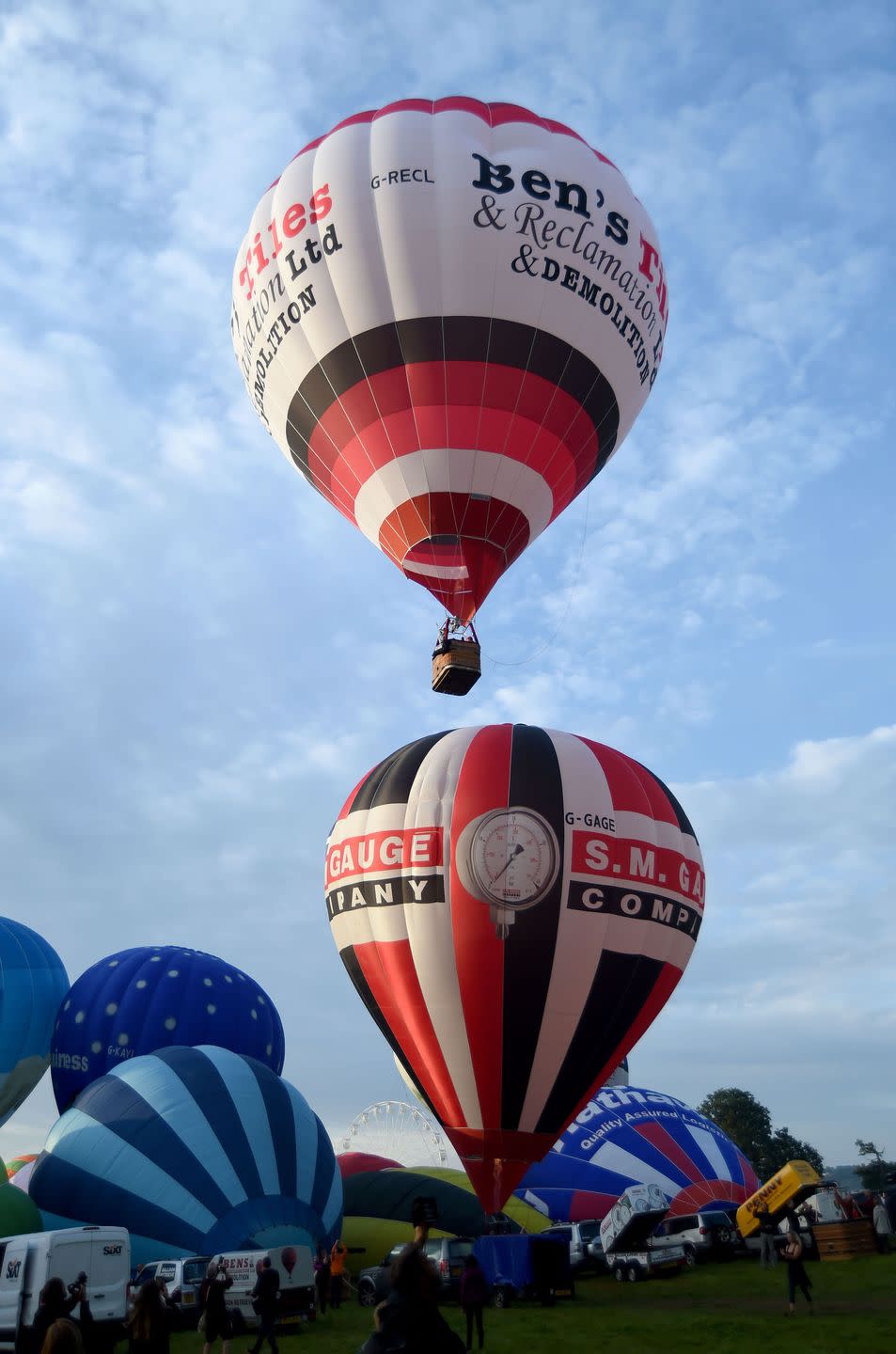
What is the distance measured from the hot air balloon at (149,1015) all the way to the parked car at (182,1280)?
8024 millimetres

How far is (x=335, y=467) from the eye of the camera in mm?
20656

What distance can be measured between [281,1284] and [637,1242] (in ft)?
24.2

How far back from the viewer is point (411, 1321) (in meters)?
4.64

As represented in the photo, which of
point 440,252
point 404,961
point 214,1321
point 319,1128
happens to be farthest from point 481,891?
point 440,252

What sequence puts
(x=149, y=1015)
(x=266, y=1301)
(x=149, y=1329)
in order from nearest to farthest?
(x=149, y=1329)
(x=266, y=1301)
(x=149, y=1015)

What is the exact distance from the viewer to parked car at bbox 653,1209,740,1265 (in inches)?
785

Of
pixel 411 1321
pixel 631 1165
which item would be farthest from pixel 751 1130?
pixel 411 1321

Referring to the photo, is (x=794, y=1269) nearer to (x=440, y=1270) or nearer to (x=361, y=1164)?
(x=440, y=1270)

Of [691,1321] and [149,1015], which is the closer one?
[691,1321]

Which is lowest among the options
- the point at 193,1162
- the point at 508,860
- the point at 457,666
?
the point at 193,1162

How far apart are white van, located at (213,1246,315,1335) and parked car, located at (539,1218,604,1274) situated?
581cm

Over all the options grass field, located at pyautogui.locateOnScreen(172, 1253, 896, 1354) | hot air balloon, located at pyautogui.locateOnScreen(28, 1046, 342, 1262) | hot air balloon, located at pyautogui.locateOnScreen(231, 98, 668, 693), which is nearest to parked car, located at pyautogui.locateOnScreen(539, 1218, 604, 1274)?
grass field, located at pyautogui.locateOnScreen(172, 1253, 896, 1354)

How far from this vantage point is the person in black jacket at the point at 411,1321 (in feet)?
15.2

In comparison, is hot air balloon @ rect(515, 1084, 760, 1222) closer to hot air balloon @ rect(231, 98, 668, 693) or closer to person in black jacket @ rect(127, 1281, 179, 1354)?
hot air balloon @ rect(231, 98, 668, 693)
